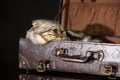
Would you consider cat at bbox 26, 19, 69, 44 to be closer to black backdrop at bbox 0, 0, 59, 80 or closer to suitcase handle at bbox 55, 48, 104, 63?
suitcase handle at bbox 55, 48, 104, 63

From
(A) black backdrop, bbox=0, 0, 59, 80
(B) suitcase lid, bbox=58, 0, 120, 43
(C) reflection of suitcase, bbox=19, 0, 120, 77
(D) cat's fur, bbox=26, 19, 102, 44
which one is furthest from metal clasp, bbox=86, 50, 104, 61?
(A) black backdrop, bbox=0, 0, 59, 80

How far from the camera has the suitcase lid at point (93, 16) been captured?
1410 millimetres

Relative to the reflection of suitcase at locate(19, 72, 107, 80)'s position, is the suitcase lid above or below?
above

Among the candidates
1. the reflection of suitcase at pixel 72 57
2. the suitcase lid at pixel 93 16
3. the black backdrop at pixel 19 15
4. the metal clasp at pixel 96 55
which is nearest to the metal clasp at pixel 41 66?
the reflection of suitcase at pixel 72 57

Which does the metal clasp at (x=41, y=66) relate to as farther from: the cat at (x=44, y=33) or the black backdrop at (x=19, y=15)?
the black backdrop at (x=19, y=15)

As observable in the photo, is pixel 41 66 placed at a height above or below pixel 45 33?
below

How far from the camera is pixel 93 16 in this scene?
4.81ft

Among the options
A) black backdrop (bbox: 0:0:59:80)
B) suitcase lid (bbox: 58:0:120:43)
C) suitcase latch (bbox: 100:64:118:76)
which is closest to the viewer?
suitcase latch (bbox: 100:64:118:76)

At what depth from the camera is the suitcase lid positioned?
1.41 metres

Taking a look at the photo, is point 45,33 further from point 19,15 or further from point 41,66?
point 19,15

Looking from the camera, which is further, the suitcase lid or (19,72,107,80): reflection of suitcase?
the suitcase lid

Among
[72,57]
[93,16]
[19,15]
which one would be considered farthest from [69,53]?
[19,15]

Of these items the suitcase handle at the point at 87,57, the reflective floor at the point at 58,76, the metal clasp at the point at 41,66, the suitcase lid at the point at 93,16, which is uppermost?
the suitcase lid at the point at 93,16

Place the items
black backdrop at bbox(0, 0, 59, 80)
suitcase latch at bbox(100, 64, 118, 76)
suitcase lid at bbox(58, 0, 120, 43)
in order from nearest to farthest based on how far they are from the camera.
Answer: suitcase latch at bbox(100, 64, 118, 76), suitcase lid at bbox(58, 0, 120, 43), black backdrop at bbox(0, 0, 59, 80)
